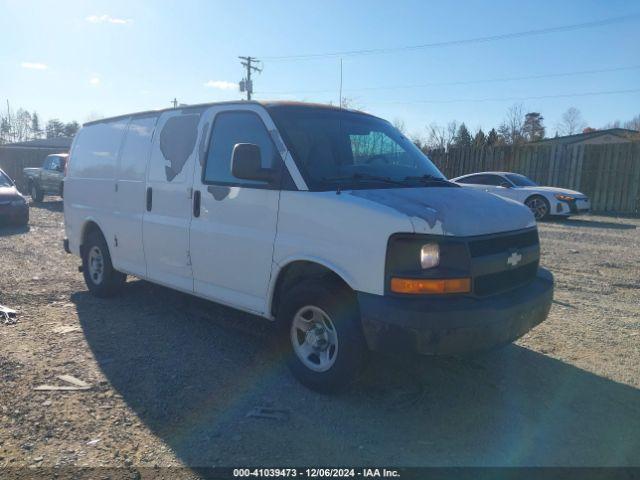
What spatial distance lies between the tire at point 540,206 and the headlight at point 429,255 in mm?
12723

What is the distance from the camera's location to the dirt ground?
122 inches

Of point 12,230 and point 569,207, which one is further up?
point 569,207

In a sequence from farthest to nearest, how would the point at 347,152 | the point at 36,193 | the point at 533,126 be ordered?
the point at 533,126
the point at 36,193
the point at 347,152

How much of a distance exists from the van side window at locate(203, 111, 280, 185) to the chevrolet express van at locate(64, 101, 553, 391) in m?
0.01

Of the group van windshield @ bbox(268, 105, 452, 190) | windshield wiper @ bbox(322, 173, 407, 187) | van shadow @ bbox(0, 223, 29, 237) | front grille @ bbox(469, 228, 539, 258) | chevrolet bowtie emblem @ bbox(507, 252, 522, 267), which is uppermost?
van windshield @ bbox(268, 105, 452, 190)

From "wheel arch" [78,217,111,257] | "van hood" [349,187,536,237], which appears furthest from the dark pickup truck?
"van hood" [349,187,536,237]

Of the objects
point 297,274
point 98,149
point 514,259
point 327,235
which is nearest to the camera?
point 327,235

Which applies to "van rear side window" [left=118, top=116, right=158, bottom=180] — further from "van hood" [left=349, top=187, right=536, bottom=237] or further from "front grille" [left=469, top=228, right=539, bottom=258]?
"front grille" [left=469, top=228, right=539, bottom=258]

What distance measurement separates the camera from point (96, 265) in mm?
6438

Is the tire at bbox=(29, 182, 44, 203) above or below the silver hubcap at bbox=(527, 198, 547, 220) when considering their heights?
below

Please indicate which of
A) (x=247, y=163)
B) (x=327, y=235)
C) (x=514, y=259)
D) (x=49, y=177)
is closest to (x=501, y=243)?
(x=514, y=259)

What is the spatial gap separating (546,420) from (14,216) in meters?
12.7

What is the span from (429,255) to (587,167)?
1837 centimetres

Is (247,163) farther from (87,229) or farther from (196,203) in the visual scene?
(87,229)
